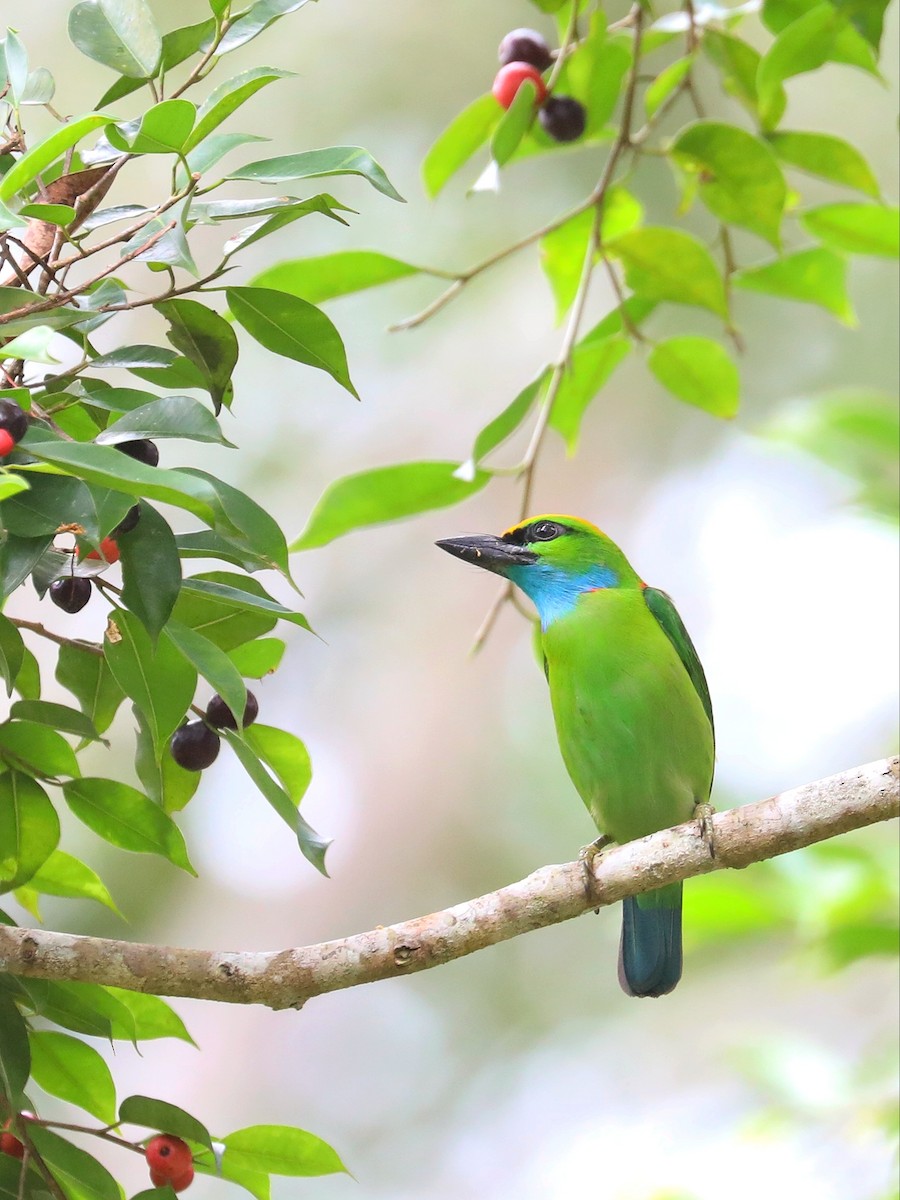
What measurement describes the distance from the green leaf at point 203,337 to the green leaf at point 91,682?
453 mm

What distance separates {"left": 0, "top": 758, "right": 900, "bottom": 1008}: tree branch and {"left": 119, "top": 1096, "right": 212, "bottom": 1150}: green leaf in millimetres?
178

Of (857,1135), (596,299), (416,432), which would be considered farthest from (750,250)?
(857,1135)

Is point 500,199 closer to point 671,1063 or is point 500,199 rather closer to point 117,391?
point 671,1063

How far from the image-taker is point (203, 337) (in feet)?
5.48

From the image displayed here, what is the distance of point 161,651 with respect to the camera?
1.70m

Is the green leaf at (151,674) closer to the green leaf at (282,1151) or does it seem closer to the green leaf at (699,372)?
the green leaf at (282,1151)

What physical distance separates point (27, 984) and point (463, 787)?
6103mm

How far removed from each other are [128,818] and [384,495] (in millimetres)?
1183

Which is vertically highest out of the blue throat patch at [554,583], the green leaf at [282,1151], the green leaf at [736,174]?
the green leaf at [736,174]

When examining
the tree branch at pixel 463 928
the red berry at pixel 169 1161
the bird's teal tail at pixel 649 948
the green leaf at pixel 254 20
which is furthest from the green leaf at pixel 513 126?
the red berry at pixel 169 1161

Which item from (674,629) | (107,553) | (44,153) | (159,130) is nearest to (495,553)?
(674,629)

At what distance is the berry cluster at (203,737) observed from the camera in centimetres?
187

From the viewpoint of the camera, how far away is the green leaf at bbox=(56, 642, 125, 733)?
189cm

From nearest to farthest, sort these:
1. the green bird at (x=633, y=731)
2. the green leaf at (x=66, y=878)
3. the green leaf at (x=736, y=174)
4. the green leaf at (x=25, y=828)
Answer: the green leaf at (x=25, y=828) → the green leaf at (x=66, y=878) → the green leaf at (x=736, y=174) → the green bird at (x=633, y=731)
